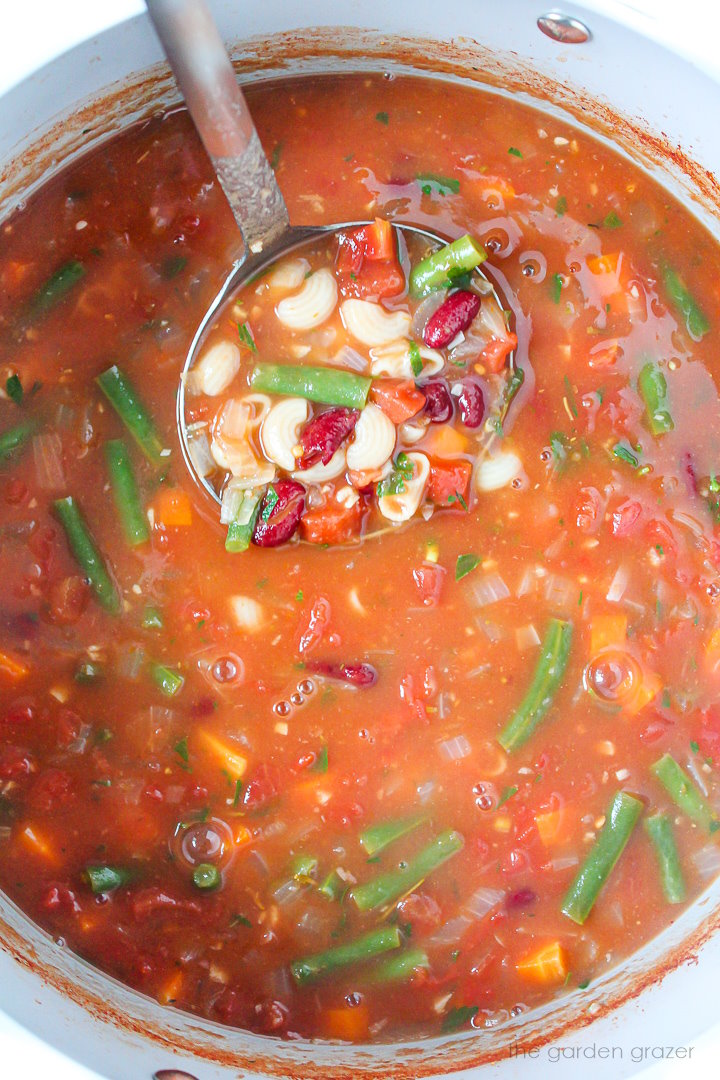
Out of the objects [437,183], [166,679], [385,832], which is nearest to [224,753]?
[166,679]

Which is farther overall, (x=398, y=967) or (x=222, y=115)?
(x=398, y=967)

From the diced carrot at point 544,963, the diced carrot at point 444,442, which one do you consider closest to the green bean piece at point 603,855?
the diced carrot at point 544,963

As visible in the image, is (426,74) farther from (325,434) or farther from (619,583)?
(619,583)

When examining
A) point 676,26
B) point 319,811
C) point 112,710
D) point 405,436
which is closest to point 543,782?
point 319,811

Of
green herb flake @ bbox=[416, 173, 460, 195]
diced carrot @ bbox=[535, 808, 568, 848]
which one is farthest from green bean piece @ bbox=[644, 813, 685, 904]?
green herb flake @ bbox=[416, 173, 460, 195]

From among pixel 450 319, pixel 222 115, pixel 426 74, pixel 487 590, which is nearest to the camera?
pixel 222 115

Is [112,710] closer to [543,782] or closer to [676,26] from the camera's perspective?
[543,782]
